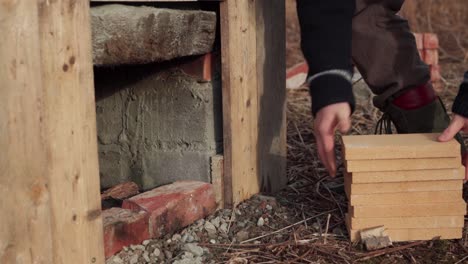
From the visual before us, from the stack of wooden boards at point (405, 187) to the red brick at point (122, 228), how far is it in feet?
2.37

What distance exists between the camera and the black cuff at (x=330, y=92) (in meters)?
2.29

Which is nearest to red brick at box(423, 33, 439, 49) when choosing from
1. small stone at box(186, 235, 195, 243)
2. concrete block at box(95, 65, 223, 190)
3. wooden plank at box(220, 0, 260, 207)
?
wooden plank at box(220, 0, 260, 207)

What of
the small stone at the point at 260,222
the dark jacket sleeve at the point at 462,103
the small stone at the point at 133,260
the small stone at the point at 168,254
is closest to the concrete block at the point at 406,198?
the dark jacket sleeve at the point at 462,103

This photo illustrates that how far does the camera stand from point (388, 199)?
265 centimetres

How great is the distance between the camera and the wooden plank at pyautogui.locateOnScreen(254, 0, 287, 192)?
322 cm

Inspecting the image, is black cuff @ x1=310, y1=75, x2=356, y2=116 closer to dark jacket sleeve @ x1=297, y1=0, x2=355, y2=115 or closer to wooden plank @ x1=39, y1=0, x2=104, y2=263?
dark jacket sleeve @ x1=297, y1=0, x2=355, y2=115

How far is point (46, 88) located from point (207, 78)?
103 centimetres

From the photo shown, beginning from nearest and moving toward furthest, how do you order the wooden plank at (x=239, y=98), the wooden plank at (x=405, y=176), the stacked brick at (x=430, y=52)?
1. the wooden plank at (x=405, y=176)
2. the wooden plank at (x=239, y=98)
3. the stacked brick at (x=430, y=52)

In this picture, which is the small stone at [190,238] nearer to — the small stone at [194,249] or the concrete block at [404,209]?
the small stone at [194,249]

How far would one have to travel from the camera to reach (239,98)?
3064mm

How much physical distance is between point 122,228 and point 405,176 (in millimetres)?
968

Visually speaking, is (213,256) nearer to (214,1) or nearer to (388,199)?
(388,199)

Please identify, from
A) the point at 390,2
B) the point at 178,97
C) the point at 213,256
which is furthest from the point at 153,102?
the point at 390,2

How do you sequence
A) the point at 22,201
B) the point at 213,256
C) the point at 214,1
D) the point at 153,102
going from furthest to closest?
the point at 153,102 → the point at 214,1 → the point at 213,256 → the point at 22,201
